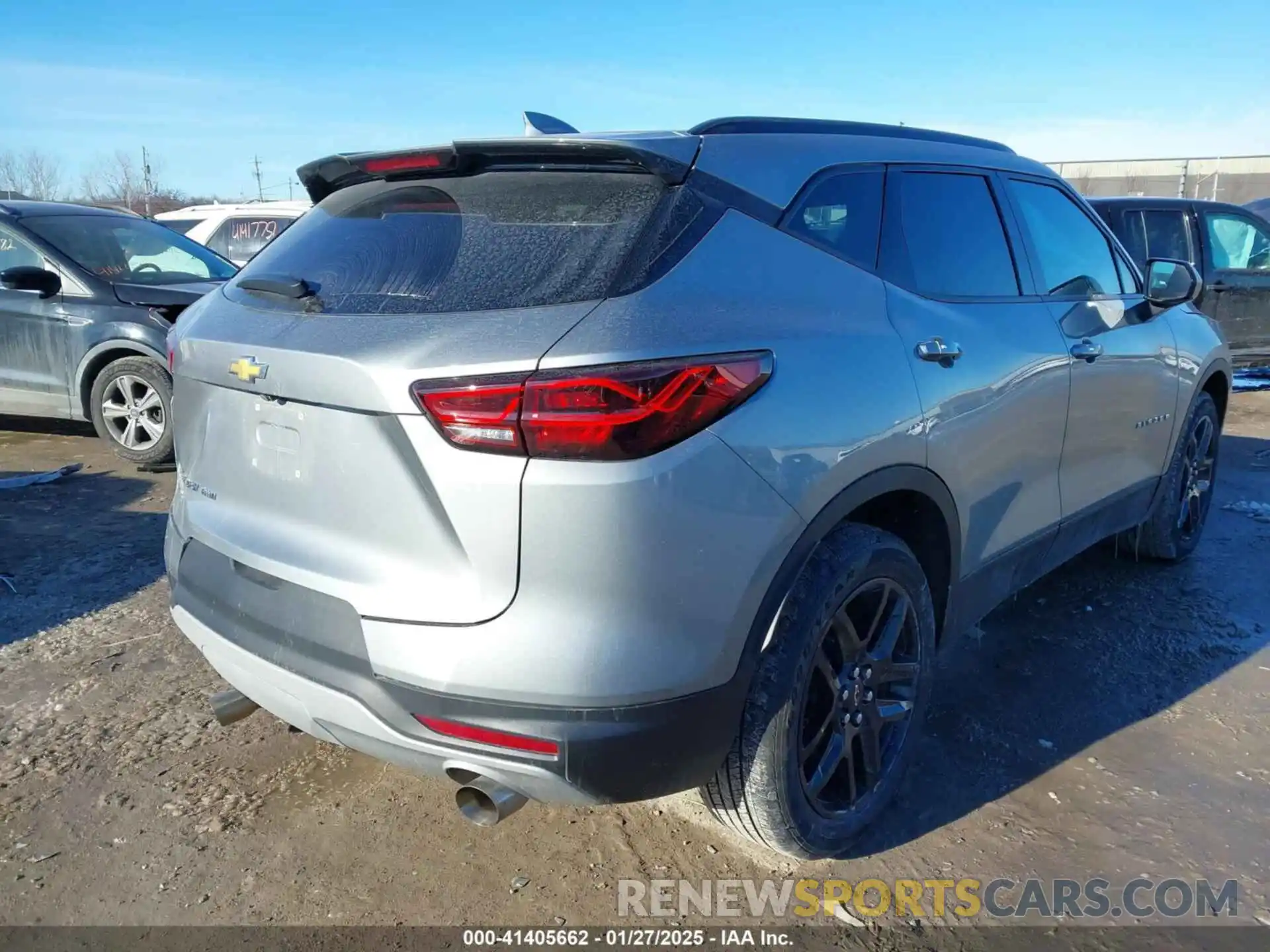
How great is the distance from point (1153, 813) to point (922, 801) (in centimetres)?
67

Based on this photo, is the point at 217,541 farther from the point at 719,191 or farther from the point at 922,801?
the point at 922,801

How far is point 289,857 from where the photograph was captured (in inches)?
104

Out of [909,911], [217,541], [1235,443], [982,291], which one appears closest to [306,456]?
[217,541]

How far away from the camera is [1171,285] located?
13.3 ft

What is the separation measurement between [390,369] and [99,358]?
5452 mm

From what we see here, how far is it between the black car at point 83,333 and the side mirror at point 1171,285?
551cm

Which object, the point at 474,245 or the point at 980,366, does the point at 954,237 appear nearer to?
the point at 980,366

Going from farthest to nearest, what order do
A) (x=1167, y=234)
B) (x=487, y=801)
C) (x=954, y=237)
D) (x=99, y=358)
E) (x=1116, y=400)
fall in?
(x=1167, y=234) → (x=99, y=358) → (x=1116, y=400) → (x=954, y=237) → (x=487, y=801)

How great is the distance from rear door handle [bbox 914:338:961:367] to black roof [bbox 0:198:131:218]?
6.61 metres

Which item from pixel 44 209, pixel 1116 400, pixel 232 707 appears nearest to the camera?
pixel 232 707

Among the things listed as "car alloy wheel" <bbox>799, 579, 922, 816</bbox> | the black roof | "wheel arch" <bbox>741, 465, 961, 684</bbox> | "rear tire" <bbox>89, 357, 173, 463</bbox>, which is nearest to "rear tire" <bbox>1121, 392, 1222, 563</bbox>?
"wheel arch" <bbox>741, 465, 961, 684</bbox>

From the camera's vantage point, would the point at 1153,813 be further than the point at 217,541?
Yes

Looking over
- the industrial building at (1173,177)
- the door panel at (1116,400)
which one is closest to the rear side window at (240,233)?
the door panel at (1116,400)

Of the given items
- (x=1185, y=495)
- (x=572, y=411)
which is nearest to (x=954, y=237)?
(x=572, y=411)
